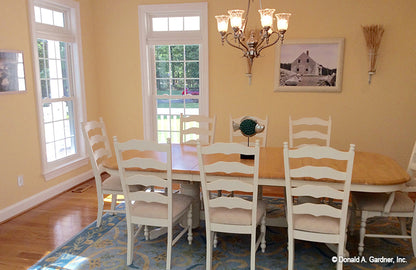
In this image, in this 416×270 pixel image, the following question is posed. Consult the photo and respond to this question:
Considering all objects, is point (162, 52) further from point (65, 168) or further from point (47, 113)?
point (65, 168)

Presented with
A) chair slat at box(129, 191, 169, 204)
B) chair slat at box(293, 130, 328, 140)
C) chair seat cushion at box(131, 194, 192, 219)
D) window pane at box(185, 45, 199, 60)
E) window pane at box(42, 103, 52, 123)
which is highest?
window pane at box(185, 45, 199, 60)

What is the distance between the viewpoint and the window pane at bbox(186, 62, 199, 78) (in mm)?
5035

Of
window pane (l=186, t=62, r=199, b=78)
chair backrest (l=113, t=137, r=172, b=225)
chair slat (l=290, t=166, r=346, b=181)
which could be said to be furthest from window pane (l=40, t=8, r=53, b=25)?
chair slat (l=290, t=166, r=346, b=181)

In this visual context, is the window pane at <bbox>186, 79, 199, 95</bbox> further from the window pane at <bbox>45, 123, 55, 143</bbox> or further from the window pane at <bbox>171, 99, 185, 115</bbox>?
the window pane at <bbox>45, 123, 55, 143</bbox>

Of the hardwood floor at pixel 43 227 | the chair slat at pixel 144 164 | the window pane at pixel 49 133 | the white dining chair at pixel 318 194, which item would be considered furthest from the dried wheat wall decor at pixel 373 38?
the window pane at pixel 49 133

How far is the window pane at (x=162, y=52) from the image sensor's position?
509cm

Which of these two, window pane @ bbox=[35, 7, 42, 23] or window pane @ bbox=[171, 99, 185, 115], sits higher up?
window pane @ bbox=[35, 7, 42, 23]

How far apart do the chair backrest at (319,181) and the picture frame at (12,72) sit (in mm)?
3007

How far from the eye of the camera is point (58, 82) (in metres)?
4.63

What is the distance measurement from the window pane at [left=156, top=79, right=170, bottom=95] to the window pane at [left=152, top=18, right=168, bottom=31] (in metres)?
0.74

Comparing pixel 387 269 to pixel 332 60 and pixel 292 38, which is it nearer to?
pixel 332 60

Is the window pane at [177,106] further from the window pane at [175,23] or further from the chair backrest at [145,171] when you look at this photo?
the chair backrest at [145,171]

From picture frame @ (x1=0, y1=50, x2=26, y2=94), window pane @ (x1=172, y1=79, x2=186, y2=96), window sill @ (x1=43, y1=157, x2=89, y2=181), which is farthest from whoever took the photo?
window pane @ (x1=172, y1=79, x2=186, y2=96)

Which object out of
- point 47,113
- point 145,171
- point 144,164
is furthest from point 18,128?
point 144,164
